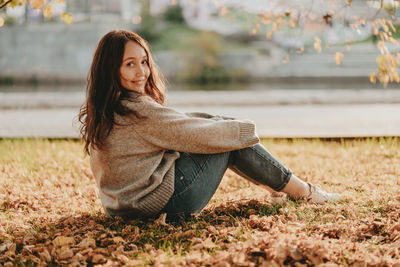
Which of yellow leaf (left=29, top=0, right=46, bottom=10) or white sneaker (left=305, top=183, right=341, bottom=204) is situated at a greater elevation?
yellow leaf (left=29, top=0, right=46, bottom=10)

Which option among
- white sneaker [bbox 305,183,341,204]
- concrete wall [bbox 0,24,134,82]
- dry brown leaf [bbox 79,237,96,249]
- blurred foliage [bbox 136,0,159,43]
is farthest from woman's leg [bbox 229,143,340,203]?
blurred foliage [bbox 136,0,159,43]

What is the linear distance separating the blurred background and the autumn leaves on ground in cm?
206

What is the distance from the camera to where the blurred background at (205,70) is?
886cm

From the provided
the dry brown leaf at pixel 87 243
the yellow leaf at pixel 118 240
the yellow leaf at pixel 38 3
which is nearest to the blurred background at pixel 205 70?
the yellow leaf at pixel 38 3

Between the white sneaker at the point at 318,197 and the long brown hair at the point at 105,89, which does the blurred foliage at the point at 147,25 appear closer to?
the white sneaker at the point at 318,197

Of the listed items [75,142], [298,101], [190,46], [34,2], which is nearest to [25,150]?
[75,142]

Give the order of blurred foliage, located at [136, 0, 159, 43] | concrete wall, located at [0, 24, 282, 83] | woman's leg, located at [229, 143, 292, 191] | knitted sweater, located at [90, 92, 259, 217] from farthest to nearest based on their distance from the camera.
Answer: blurred foliage, located at [136, 0, 159, 43] < concrete wall, located at [0, 24, 282, 83] < woman's leg, located at [229, 143, 292, 191] < knitted sweater, located at [90, 92, 259, 217]

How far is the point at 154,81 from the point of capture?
2.82 m

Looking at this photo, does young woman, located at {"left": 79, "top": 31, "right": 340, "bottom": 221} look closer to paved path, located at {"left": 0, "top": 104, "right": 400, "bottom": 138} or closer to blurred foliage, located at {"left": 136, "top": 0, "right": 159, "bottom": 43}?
paved path, located at {"left": 0, "top": 104, "right": 400, "bottom": 138}

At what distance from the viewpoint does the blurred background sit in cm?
886

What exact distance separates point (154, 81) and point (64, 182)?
157cm

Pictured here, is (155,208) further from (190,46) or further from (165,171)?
(190,46)

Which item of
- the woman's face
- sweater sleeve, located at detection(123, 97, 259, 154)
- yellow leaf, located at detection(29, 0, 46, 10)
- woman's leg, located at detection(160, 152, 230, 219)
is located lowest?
woman's leg, located at detection(160, 152, 230, 219)

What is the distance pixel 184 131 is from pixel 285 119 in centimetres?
596
